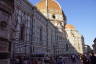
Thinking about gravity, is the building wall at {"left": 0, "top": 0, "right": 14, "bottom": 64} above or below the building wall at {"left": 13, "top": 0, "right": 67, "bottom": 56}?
below

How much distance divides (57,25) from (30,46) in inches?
721

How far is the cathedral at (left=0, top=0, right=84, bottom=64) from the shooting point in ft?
10.0

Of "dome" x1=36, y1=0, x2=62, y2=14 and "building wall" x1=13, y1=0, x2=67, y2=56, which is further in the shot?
"dome" x1=36, y1=0, x2=62, y2=14

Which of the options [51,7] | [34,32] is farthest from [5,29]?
[51,7]

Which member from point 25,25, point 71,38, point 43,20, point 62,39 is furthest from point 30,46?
point 71,38

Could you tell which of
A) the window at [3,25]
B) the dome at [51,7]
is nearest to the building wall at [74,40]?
the dome at [51,7]

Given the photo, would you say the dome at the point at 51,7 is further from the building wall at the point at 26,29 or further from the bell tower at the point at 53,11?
the building wall at the point at 26,29

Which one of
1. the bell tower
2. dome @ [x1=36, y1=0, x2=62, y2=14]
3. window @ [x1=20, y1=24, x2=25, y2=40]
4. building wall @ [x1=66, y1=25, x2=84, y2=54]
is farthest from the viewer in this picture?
building wall @ [x1=66, y1=25, x2=84, y2=54]

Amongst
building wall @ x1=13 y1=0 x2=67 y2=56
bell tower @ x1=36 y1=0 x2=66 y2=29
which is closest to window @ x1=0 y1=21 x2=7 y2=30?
building wall @ x1=13 y1=0 x2=67 y2=56

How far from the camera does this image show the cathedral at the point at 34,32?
3057 mm

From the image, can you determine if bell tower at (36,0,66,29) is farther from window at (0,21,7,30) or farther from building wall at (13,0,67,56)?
window at (0,21,7,30)

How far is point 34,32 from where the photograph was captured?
69.1 ft

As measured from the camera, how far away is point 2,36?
292 centimetres

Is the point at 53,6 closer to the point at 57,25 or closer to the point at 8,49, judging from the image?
the point at 57,25
